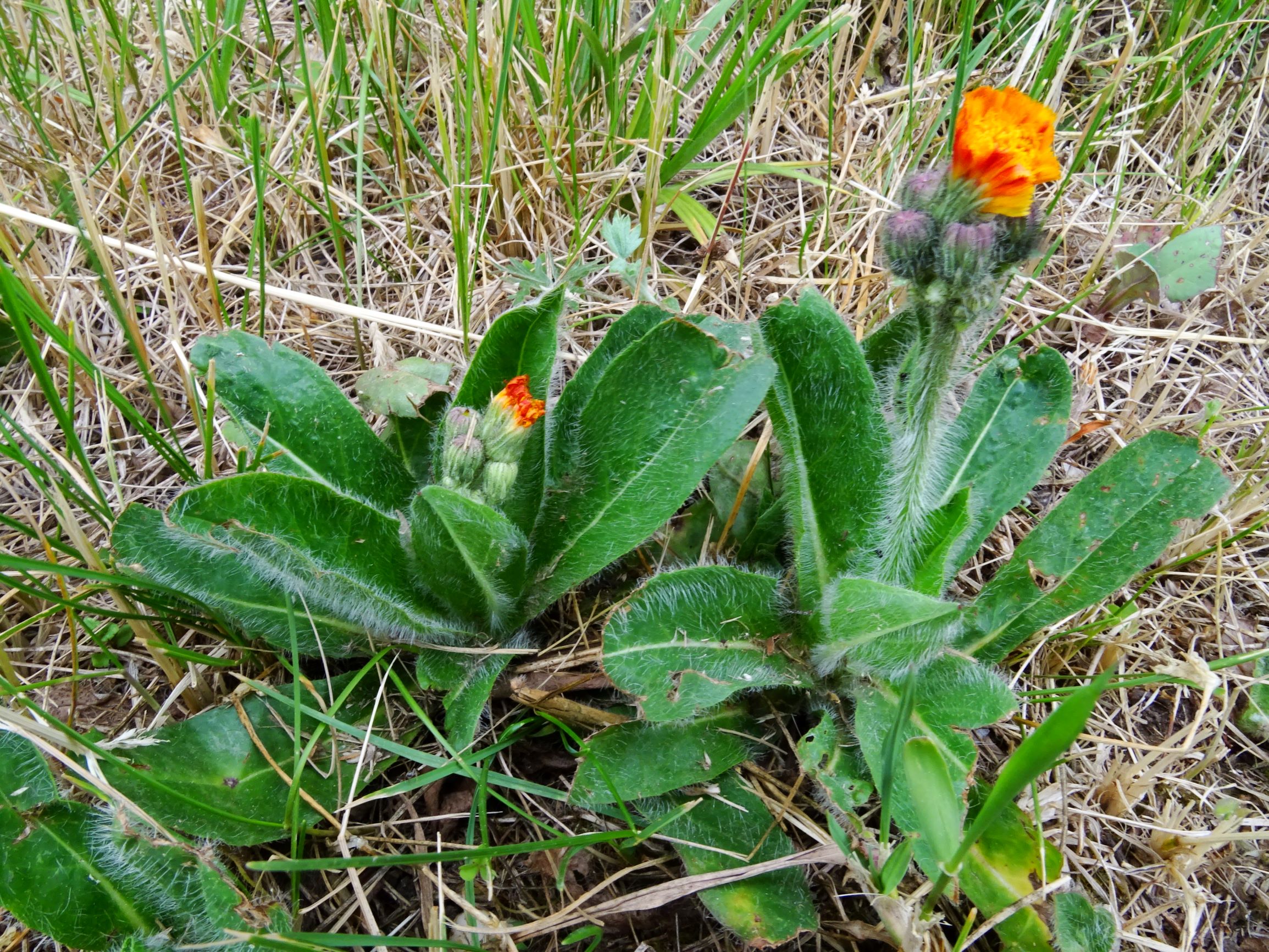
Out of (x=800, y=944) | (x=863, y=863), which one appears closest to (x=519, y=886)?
(x=800, y=944)

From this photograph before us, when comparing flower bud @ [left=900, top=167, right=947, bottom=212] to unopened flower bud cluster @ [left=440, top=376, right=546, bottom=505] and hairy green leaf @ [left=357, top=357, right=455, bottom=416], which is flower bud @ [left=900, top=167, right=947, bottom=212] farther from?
hairy green leaf @ [left=357, top=357, right=455, bottom=416]

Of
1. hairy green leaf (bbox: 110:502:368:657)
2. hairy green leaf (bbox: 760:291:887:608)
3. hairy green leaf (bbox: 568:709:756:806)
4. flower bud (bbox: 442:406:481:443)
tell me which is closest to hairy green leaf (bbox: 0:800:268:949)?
hairy green leaf (bbox: 110:502:368:657)

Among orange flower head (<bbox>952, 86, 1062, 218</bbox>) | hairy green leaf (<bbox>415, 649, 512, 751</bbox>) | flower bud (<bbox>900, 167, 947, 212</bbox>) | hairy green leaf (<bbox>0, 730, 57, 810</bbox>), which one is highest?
orange flower head (<bbox>952, 86, 1062, 218</bbox>)

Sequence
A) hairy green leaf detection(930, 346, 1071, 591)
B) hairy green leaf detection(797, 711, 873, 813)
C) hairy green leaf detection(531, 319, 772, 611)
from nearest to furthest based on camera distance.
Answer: hairy green leaf detection(797, 711, 873, 813)
hairy green leaf detection(531, 319, 772, 611)
hairy green leaf detection(930, 346, 1071, 591)

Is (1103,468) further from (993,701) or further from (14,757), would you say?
(14,757)

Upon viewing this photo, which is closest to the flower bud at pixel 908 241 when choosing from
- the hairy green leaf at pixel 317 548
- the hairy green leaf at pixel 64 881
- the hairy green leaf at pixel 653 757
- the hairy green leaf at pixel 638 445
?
the hairy green leaf at pixel 638 445
